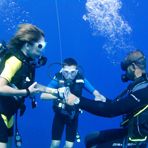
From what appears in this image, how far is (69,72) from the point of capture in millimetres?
5664

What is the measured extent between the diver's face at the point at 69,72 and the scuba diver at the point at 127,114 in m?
2.07

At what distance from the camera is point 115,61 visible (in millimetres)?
18953

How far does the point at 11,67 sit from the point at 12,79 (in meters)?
0.15

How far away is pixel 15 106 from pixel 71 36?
40.3ft

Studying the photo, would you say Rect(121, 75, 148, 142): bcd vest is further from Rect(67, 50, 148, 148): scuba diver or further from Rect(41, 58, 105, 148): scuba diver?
Rect(41, 58, 105, 148): scuba diver

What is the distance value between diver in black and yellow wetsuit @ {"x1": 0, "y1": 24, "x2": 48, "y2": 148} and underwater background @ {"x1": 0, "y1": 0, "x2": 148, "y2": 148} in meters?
9.78

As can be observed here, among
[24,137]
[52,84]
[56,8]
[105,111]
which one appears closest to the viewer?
[105,111]

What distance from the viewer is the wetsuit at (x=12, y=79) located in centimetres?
344

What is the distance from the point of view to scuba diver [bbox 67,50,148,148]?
11.0 ft

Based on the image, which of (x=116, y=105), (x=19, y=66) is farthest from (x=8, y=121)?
(x=116, y=105)

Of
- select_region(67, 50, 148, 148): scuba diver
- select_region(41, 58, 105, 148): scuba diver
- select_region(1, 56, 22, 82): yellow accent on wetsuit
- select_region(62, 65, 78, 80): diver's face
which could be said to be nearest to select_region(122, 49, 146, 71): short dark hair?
select_region(67, 50, 148, 148): scuba diver

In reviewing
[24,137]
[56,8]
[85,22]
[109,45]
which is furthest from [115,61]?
[24,137]

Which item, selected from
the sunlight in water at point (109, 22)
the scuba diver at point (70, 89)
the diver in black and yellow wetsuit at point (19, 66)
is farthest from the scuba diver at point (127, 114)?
the sunlight in water at point (109, 22)

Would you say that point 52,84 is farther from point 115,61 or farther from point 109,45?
point 115,61
